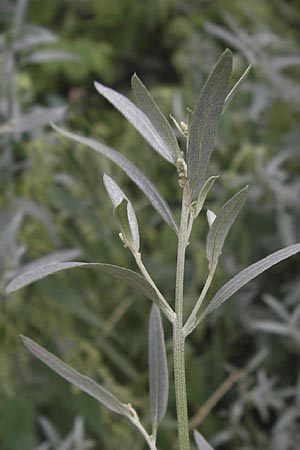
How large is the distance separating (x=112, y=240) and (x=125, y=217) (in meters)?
0.74

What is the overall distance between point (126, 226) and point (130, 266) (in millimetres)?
787

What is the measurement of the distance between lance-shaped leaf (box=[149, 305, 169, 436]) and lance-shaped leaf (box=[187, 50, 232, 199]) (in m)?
0.11

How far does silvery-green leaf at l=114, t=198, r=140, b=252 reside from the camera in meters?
0.39

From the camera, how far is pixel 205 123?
1.32 ft

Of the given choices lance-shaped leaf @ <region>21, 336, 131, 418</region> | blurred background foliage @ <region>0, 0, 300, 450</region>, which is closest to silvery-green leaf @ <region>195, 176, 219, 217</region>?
lance-shaped leaf @ <region>21, 336, 131, 418</region>

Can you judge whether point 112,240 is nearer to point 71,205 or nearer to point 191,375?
point 71,205

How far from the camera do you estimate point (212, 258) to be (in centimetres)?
42

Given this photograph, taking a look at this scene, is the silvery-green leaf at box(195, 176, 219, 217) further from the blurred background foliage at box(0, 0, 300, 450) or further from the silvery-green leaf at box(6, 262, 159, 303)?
the blurred background foliage at box(0, 0, 300, 450)

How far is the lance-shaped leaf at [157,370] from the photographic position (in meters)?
0.48

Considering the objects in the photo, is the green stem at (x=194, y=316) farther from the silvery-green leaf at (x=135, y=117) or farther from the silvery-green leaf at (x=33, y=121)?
the silvery-green leaf at (x=33, y=121)

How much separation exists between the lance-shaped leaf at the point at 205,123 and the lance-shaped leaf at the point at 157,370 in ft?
0.37

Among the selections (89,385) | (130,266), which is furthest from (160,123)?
(130,266)

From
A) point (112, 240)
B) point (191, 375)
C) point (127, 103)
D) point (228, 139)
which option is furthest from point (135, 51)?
point (127, 103)

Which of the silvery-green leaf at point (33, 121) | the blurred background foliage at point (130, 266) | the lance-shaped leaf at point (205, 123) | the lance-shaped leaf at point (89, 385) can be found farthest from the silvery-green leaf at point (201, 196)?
the silvery-green leaf at point (33, 121)
